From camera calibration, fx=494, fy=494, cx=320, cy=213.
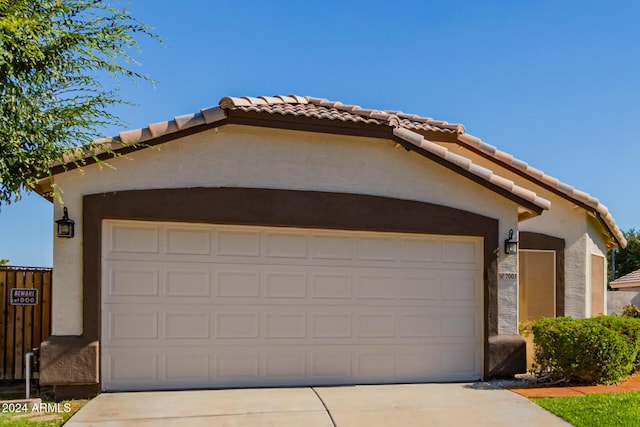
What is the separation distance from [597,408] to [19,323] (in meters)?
9.00

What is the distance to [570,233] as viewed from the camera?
1091cm

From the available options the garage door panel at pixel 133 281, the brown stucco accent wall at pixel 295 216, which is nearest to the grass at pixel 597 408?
the brown stucco accent wall at pixel 295 216

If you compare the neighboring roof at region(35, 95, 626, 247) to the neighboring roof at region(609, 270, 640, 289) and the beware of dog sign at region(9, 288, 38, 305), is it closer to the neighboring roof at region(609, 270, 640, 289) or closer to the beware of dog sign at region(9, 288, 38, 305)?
the beware of dog sign at region(9, 288, 38, 305)

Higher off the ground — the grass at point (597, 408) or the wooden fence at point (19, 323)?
the wooden fence at point (19, 323)

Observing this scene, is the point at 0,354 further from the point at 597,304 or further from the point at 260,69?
the point at 597,304

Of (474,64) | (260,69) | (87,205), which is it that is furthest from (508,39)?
(87,205)

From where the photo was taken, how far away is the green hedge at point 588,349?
7.85 meters

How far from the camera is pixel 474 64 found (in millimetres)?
12227

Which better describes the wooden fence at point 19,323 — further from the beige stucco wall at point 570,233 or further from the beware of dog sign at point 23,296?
the beige stucco wall at point 570,233

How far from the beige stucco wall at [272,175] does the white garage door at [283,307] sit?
523 millimetres

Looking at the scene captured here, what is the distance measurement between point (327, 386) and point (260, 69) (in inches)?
281

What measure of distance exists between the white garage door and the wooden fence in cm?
196

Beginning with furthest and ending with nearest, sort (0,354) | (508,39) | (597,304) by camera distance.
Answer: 1. (597,304)
2. (508,39)
3. (0,354)

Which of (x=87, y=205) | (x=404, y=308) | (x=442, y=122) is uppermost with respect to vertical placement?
(x=442, y=122)
